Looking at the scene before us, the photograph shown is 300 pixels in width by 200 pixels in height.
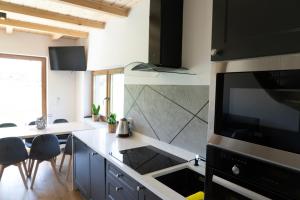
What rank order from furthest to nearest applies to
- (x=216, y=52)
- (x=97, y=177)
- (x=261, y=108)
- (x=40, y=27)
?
(x=40, y=27) → (x=97, y=177) → (x=216, y=52) → (x=261, y=108)

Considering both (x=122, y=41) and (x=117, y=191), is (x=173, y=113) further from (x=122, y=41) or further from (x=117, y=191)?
(x=122, y=41)

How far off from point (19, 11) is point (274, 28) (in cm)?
298

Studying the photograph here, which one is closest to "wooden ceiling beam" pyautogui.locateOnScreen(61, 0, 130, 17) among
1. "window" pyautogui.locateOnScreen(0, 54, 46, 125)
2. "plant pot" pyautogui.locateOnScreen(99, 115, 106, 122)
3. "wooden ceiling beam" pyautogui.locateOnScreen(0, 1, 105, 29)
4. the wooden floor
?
"wooden ceiling beam" pyautogui.locateOnScreen(0, 1, 105, 29)

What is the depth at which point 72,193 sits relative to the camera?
284cm

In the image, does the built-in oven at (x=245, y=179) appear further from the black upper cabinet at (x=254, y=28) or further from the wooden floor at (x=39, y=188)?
the wooden floor at (x=39, y=188)

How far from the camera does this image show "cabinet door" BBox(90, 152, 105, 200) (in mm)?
2124

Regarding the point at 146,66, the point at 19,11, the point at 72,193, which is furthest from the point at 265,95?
the point at 19,11

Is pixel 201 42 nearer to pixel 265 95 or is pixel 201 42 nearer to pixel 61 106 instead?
pixel 265 95

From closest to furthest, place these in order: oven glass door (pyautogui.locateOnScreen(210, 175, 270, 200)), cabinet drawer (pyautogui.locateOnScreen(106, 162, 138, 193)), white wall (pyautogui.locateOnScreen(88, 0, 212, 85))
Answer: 1. oven glass door (pyautogui.locateOnScreen(210, 175, 270, 200))
2. cabinet drawer (pyautogui.locateOnScreen(106, 162, 138, 193))
3. white wall (pyautogui.locateOnScreen(88, 0, 212, 85))

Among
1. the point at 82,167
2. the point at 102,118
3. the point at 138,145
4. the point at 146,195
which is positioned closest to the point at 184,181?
the point at 146,195

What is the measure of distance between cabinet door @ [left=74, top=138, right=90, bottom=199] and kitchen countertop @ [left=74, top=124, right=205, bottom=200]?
12 centimetres

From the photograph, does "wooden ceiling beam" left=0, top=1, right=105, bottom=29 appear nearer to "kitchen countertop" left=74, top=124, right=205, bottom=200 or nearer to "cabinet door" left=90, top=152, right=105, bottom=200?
"kitchen countertop" left=74, top=124, right=205, bottom=200

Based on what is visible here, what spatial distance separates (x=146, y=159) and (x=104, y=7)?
1.88 meters

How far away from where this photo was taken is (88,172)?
97.0 inches
